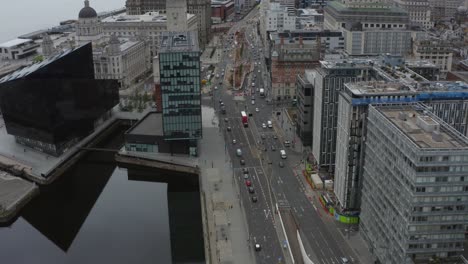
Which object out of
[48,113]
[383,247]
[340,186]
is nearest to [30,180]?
[48,113]

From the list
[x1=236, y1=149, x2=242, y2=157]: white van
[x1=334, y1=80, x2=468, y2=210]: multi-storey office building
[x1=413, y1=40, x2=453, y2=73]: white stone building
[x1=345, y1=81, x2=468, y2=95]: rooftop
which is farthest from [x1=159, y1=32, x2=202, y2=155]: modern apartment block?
[x1=413, y1=40, x2=453, y2=73]: white stone building

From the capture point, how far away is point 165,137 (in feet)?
362

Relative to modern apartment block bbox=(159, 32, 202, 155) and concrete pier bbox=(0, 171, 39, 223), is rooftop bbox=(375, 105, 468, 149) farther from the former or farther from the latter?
concrete pier bbox=(0, 171, 39, 223)

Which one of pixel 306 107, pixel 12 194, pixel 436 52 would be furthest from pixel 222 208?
pixel 436 52

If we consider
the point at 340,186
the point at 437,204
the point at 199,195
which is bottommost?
the point at 199,195

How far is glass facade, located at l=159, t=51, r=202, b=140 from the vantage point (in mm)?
106250

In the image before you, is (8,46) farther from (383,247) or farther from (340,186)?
(383,247)

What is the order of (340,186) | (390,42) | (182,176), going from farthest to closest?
(390,42)
(182,176)
(340,186)

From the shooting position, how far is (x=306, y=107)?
11094cm

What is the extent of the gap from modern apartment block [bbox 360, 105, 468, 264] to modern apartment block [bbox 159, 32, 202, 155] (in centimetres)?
4520

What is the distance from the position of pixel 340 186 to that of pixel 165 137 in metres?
40.1

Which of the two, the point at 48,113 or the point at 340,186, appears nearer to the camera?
the point at 340,186

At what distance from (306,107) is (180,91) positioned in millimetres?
25463

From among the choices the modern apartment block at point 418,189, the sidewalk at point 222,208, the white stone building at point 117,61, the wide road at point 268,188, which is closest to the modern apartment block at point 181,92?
the sidewalk at point 222,208
